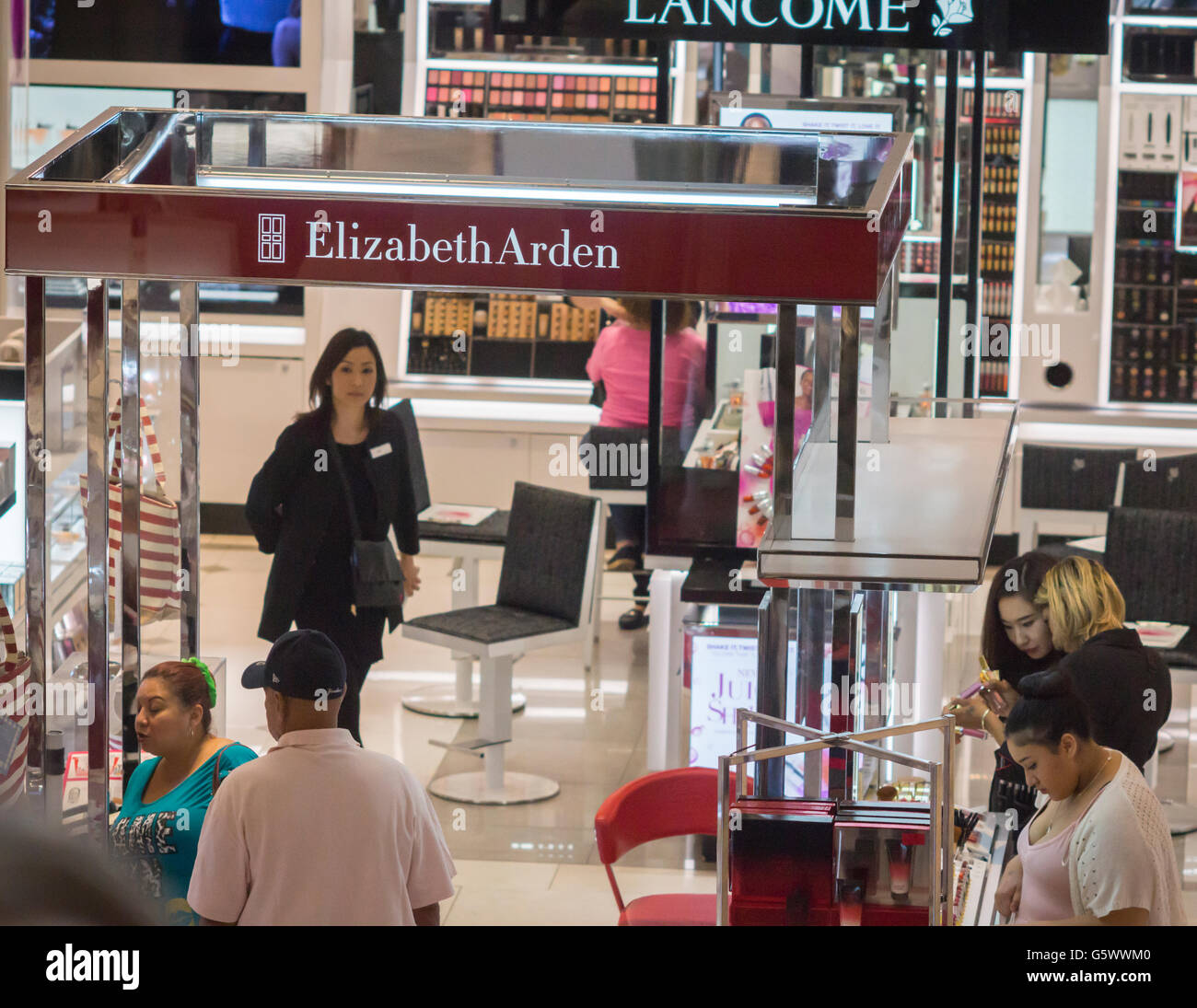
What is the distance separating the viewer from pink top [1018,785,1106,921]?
3.20 metres

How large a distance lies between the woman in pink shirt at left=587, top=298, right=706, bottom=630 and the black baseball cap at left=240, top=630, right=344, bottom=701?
2.53 m

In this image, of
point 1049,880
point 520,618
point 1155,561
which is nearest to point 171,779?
point 1049,880

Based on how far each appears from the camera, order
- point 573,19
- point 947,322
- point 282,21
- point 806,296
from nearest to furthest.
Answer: point 806,296
point 573,19
point 947,322
point 282,21

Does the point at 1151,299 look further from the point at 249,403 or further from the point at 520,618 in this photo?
the point at 249,403

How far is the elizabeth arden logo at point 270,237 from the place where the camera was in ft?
9.33

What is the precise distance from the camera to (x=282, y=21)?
29.3ft

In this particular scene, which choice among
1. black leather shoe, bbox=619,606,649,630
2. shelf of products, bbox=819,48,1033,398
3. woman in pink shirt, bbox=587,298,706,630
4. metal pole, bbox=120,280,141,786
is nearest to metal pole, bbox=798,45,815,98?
woman in pink shirt, bbox=587,298,706,630

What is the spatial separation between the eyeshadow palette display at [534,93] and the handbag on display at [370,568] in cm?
444

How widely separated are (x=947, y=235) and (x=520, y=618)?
6.65 feet

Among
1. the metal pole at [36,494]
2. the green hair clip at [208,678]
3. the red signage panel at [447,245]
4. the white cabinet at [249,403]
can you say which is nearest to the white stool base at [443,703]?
the white cabinet at [249,403]

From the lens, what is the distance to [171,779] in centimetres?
354
